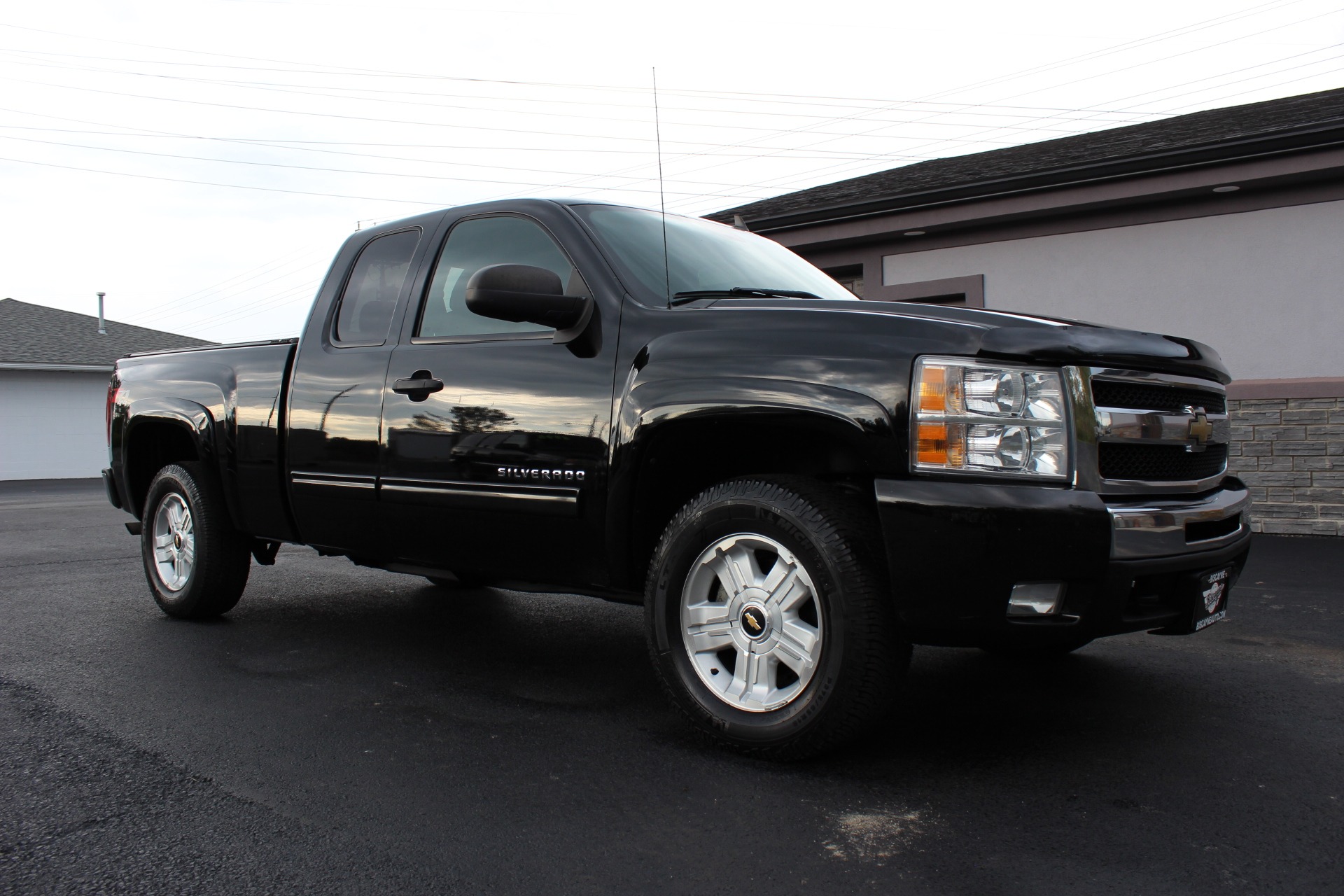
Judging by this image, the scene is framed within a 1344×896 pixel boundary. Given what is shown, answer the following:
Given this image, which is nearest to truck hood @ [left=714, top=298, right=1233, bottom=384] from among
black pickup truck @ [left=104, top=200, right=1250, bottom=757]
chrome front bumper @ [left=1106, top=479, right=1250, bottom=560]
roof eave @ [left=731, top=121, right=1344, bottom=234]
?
black pickup truck @ [left=104, top=200, right=1250, bottom=757]

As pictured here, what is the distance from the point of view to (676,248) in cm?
427

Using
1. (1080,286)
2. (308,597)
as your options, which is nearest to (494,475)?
(308,597)

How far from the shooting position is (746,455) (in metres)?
3.75

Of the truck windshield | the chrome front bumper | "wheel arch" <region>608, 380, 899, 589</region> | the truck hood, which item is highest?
the truck windshield

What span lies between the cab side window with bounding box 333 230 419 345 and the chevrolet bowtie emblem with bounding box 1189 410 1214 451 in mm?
Answer: 3190

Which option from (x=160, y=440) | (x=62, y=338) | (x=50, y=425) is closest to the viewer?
(x=160, y=440)

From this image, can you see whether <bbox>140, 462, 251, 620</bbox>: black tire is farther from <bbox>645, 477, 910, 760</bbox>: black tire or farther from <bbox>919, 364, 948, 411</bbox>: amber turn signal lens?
<bbox>919, 364, 948, 411</bbox>: amber turn signal lens

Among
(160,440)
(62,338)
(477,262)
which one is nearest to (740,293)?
(477,262)

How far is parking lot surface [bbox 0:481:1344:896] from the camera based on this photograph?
2557mm

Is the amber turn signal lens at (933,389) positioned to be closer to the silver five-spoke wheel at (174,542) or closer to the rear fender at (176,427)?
the rear fender at (176,427)

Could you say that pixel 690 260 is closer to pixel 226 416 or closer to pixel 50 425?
pixel 226 416

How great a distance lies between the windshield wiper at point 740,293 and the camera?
391 cm

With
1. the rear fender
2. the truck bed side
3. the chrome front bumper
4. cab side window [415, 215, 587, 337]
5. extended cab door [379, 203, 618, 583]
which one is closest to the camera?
the chrome front bumper

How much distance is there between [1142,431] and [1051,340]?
0.43 metres
